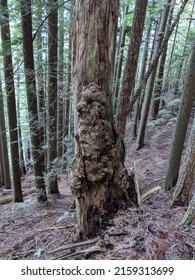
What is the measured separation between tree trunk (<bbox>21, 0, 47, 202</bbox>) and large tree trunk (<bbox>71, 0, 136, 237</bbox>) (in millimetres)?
2535

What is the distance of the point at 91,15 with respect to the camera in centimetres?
258

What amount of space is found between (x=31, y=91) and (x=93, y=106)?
11.4ft

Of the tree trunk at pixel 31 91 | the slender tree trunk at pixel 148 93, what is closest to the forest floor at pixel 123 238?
the tree trunk at pixel 31 91

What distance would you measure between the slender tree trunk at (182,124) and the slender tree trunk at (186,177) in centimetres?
149

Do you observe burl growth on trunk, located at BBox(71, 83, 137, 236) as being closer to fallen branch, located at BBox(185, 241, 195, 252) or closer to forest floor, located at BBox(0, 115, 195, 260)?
forest floor, located at BBox(0, 115, 195, 260)

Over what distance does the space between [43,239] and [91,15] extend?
11.1ft

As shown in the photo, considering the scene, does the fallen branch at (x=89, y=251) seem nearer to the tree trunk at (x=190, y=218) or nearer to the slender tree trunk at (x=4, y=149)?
the tree trunk at (x=190, y=218)

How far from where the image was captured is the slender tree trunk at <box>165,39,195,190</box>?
4.91 metres

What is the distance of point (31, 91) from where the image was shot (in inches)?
223

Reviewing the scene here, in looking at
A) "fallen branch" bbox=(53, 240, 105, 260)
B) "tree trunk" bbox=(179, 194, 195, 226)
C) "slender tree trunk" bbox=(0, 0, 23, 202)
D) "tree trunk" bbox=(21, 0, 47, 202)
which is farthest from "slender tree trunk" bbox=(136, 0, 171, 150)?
"fallen branch" bbox=(53, 240, 105, 260)

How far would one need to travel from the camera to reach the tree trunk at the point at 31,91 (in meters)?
5.30
